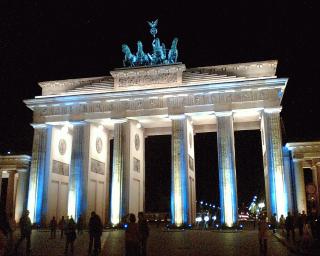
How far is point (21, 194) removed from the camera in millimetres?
43156

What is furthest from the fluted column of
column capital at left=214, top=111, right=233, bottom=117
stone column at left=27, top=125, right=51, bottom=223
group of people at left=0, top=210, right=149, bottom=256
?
group of people at left=0, top=210, right=149, bottom=256

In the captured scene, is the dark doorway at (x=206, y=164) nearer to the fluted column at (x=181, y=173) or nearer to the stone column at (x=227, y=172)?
the fluted column at (x=181, y=173)

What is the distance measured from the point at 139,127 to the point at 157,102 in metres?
4.83

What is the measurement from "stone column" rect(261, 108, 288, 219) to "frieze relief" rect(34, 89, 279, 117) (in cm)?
191

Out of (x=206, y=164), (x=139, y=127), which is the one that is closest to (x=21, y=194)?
(x=139, y=127)

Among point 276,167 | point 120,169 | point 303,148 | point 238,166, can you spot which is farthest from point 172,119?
point 238,166

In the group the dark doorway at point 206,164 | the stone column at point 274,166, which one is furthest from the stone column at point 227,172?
the dark doorway at point 206,164

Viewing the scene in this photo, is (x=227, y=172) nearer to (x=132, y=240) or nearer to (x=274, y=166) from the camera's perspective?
(x=274, y=166)

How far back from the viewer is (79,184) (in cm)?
3744

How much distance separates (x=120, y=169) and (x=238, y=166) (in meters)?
34.8

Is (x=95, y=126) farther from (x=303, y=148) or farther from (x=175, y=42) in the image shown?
(x=303, y=148)

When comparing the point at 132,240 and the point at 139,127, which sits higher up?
the point at 139,127

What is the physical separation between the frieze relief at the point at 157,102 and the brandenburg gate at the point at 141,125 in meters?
Result: 0.10

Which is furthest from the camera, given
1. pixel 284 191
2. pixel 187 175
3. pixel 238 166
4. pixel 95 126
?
pixel 238 166
